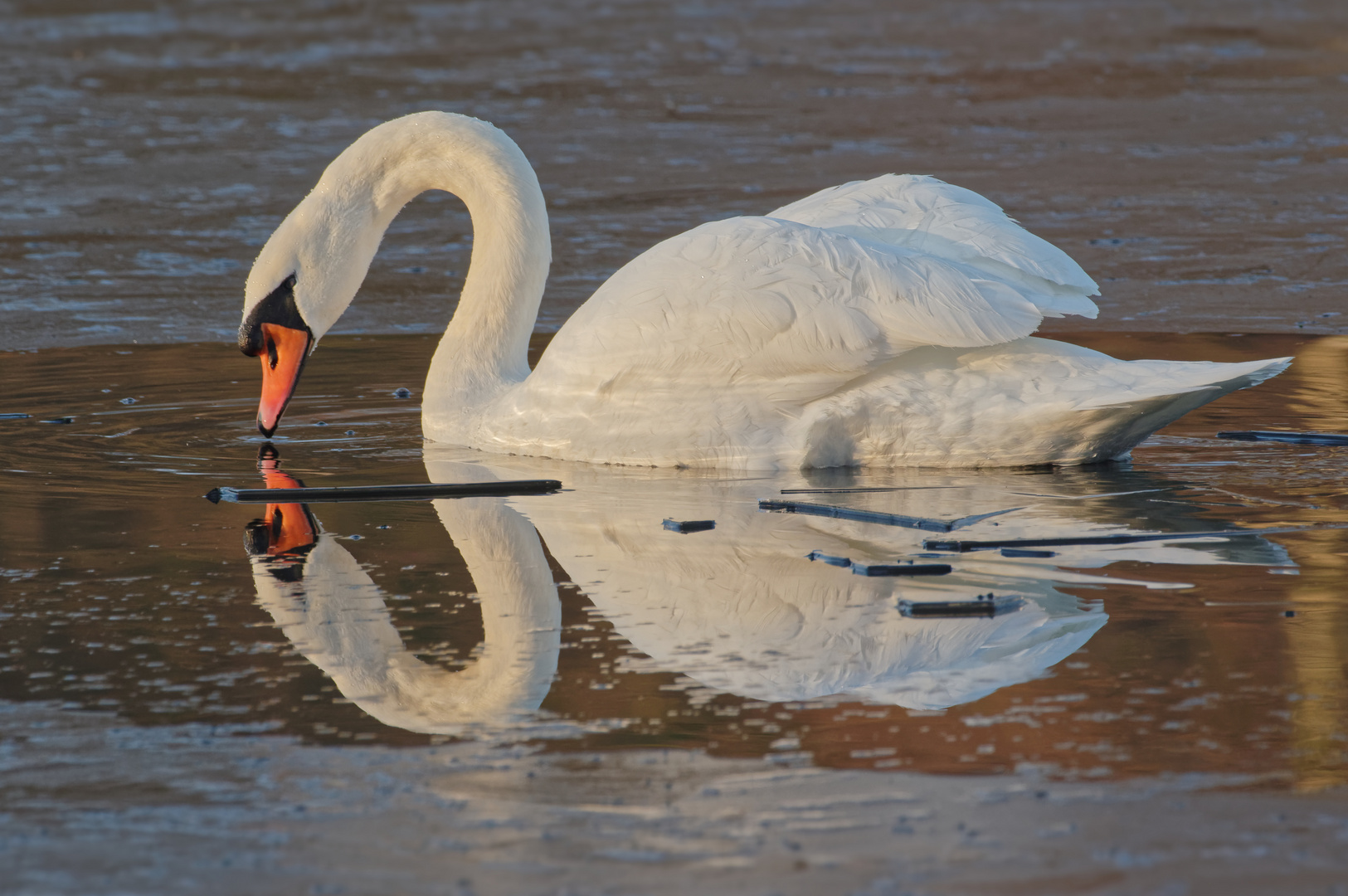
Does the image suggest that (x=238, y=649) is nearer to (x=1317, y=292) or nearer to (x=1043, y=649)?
(x=1043, y=649)

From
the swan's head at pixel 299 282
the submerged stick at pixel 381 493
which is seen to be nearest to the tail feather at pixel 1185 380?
the submerged stick at pixel 381 493

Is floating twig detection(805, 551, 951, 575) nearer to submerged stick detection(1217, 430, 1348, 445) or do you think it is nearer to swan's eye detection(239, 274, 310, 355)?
submerged stick detection(1217, 430, 1348, 445)

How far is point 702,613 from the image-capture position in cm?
493

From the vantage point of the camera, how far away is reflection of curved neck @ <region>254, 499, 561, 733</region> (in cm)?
437

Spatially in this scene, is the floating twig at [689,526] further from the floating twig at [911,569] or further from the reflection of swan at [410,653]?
the floating twig at [911,569]

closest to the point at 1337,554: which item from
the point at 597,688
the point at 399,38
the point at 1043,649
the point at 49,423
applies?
the point at 1043,649

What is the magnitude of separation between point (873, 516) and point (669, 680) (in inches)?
61.7

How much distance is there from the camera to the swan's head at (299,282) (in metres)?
7.49

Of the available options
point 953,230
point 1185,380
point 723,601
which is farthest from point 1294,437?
point 723,601

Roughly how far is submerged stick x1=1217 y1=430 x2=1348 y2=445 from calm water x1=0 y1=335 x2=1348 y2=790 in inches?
2.8

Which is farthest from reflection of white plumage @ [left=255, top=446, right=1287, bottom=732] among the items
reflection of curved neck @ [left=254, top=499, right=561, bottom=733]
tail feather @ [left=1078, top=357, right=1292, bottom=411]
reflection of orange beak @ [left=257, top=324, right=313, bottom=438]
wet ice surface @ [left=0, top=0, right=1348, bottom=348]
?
wet ice surface @ [left=0, top=0, right=1348, bottom=348]

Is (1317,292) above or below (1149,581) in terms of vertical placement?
above

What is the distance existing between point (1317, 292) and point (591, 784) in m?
7.32

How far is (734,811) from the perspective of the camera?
3.67 meters
